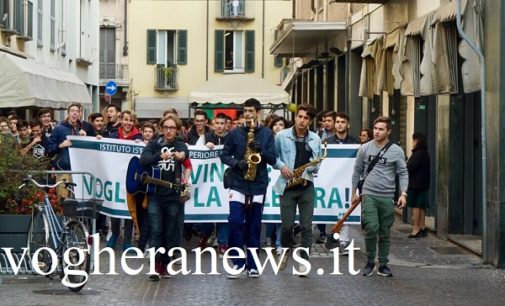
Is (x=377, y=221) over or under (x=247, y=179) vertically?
under

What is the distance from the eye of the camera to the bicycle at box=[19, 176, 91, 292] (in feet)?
41.8

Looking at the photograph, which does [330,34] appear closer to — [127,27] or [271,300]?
[271,300]

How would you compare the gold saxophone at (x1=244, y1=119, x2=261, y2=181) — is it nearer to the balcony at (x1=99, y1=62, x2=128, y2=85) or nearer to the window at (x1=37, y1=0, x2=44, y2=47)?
the window at (x1=37, y1=0, x2=44, y2=47)

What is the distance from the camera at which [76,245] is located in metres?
12.8

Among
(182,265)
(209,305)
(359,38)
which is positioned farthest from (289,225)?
(359,38)

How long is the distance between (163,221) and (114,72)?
4562 cm

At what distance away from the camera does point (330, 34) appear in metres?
32.7

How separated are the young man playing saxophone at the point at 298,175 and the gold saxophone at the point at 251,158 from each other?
14.0 inches

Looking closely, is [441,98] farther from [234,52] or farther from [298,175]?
[234,52]

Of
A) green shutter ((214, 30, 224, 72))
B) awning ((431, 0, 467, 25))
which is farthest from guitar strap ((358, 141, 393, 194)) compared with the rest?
green shutter ((214, 30, 224, 72))

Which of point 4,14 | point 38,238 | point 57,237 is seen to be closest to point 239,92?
point 4,14

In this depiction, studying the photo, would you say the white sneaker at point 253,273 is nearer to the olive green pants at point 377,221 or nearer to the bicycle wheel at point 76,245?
the olive green pants at point 377,221

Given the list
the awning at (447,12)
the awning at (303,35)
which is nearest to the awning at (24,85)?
the awning at (303,35)

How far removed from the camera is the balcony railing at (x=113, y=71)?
58719 millimetres
